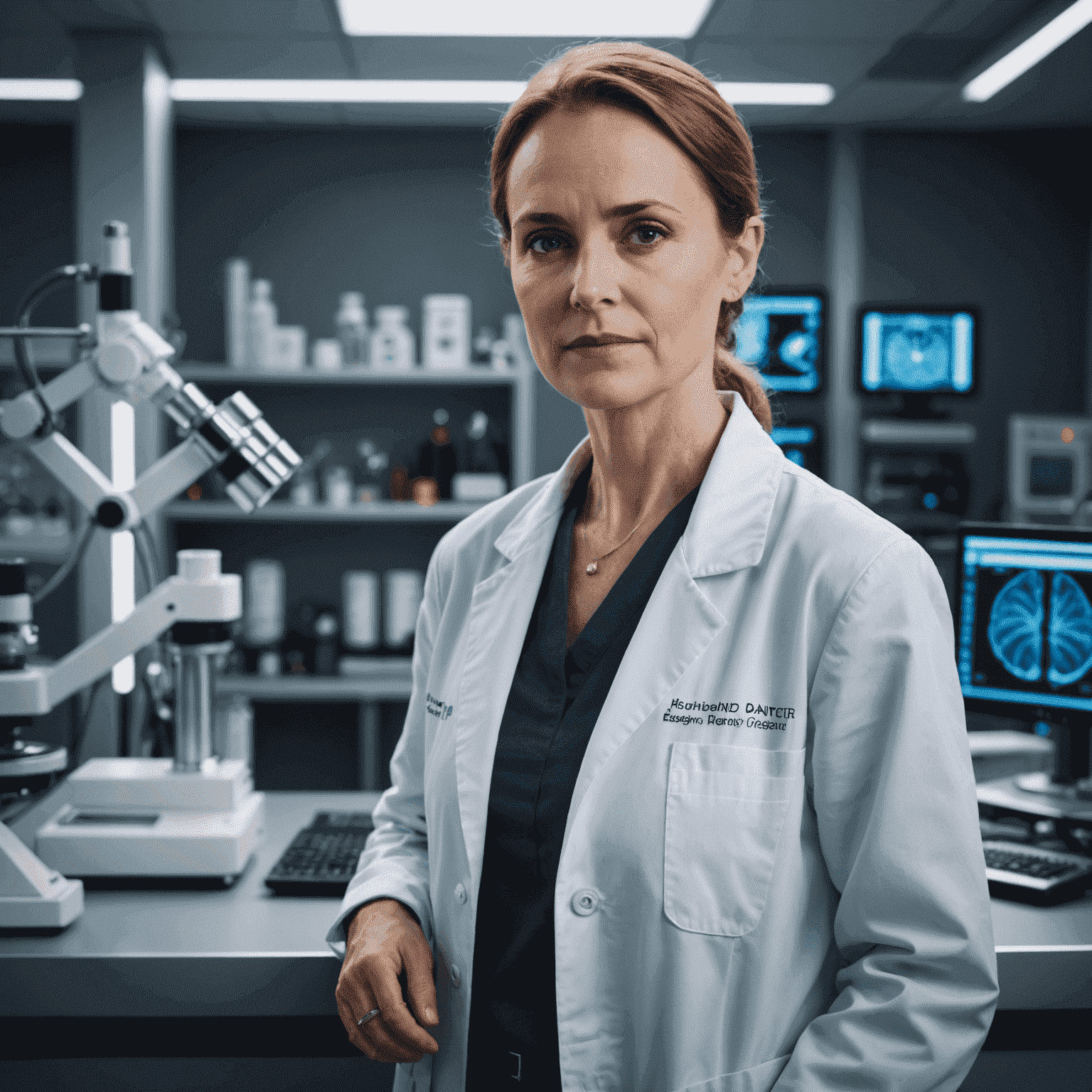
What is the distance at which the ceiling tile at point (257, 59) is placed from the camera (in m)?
3.34

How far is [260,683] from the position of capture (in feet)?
12.3

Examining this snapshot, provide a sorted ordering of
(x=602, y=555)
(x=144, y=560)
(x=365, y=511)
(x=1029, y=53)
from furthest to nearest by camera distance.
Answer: (x=365, y=511) < (x=1029, y=53) < (x=144, y=560) < (x=602, y=555)

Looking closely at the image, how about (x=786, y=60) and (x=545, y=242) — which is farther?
(x=786, y=60)

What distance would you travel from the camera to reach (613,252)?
0.89 meters

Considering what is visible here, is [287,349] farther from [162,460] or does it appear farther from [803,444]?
[162,460]

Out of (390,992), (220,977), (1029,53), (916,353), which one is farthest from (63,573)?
(1029,53)

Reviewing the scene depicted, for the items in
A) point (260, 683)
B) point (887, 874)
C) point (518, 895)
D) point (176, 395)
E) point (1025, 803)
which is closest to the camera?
point (887, 874)

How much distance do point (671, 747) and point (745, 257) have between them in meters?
0.47

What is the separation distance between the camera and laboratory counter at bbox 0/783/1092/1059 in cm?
114

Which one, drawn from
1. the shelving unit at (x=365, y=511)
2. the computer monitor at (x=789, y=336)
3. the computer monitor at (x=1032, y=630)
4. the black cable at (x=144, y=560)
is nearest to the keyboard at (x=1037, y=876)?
the computer monitor at (x=1032, y=630)

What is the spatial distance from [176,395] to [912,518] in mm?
3138

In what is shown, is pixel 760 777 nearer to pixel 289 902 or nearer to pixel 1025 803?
pixel 289 902

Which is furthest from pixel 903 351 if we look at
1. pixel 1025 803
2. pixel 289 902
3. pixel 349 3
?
pixel 289 902

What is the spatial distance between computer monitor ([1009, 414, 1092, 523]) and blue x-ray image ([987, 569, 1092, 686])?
101 inches
